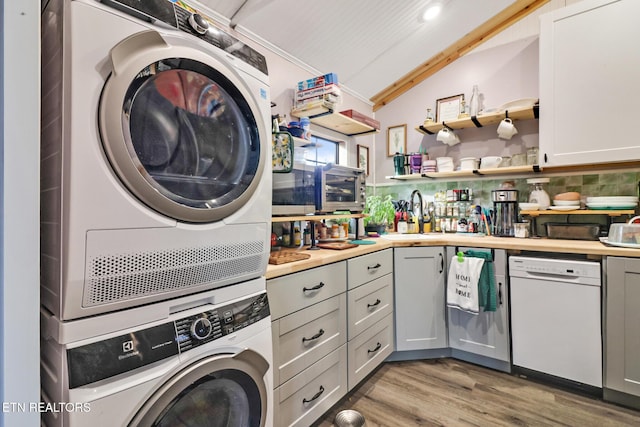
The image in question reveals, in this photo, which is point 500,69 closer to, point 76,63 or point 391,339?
point 391,339

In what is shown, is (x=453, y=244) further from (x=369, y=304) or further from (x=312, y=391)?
(x=312, y=391)

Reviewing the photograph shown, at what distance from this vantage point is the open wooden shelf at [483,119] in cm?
240

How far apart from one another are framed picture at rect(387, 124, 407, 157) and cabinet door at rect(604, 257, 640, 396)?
1901mm

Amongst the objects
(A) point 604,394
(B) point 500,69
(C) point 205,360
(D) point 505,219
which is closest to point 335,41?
(B) point 500,69

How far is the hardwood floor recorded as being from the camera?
1639 mm

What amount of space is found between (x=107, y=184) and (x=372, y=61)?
2.56 meters

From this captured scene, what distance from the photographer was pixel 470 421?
1633 millimetres

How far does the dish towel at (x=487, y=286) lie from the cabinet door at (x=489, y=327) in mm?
36

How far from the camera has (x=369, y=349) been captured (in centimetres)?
197

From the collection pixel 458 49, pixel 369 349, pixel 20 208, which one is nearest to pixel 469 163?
pixel 458 49

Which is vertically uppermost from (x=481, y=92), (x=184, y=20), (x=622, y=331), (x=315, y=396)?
(x=481, y=92)

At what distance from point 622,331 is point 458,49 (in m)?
2.48

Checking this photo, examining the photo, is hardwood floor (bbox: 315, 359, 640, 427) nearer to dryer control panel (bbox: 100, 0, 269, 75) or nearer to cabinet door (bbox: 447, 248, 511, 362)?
cabinet door (bbox: 447, 248, 511, 362)

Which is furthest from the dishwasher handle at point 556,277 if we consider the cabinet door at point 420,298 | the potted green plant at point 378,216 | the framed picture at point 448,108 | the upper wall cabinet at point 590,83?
the framed picture at point 448,108
